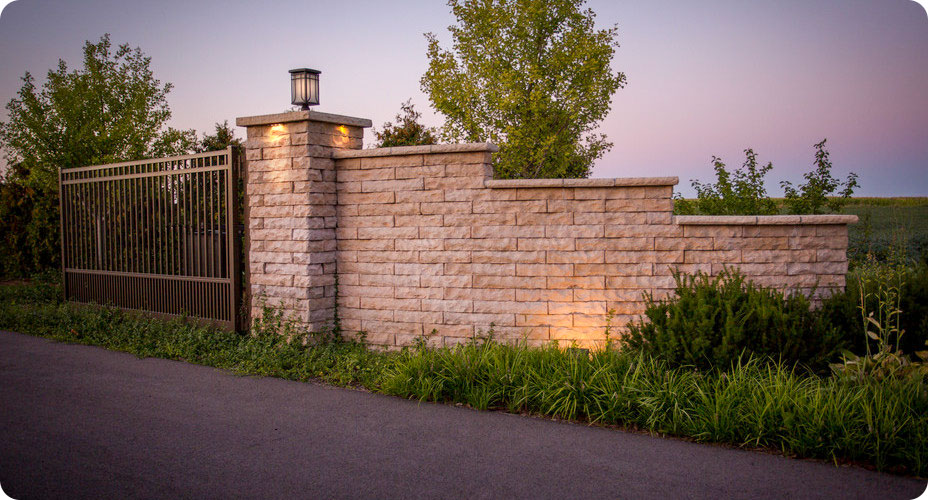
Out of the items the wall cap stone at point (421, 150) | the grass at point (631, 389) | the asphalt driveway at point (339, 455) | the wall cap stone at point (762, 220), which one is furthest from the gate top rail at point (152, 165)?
the wall cap stone at point (762, 220)

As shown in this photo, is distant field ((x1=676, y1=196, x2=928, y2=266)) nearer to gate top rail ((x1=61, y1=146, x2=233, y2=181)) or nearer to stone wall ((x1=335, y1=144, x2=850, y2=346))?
stone wall ((x1=335, y1=144, x2=850, y2=346))

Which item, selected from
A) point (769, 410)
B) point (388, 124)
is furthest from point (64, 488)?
point (388, 124)

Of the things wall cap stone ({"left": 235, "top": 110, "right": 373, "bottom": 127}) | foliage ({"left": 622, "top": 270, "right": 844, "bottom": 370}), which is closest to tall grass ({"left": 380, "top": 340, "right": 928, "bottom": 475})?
foliage ({"left": 622, "top": 270, "right": 844, "bottom": 370})

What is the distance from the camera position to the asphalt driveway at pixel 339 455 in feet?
12.9

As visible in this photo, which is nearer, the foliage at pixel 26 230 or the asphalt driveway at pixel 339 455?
the asphalt driveway at pixel 339 455

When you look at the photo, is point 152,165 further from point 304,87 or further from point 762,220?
point 762,220

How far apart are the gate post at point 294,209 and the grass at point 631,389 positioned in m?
0.40

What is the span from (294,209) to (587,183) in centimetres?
353

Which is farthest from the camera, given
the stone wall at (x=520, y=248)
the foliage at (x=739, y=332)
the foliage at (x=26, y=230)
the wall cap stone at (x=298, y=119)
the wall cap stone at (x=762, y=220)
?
the foliage at (x=26, y=230)

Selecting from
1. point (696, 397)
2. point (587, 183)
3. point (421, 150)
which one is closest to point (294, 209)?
point (421, 150)

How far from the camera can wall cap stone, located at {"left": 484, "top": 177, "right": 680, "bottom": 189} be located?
6.68 m

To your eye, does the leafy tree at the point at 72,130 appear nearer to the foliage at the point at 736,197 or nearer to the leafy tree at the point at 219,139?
the leafy tree at the point at 219,139

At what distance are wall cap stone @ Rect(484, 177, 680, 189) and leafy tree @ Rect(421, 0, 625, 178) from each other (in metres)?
10.3

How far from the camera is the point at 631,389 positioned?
204 inches
